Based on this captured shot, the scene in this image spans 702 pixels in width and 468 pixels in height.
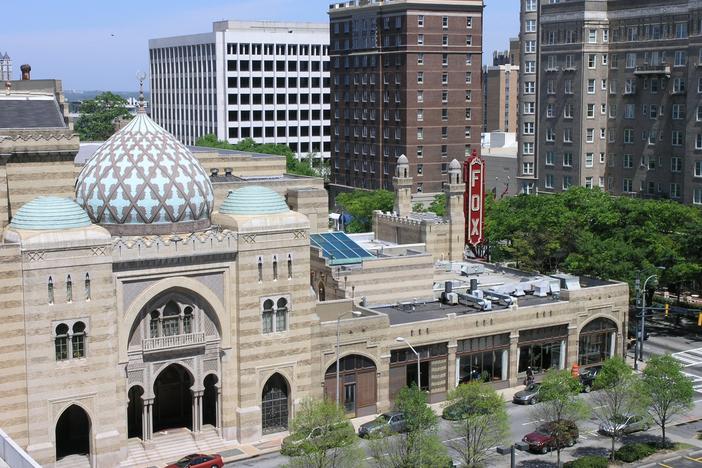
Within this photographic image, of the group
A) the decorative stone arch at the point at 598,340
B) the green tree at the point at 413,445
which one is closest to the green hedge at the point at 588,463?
the green tree at the point at 413,445

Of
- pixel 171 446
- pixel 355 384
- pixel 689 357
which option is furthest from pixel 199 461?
pixel 689 357

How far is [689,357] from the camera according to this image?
7681 cm

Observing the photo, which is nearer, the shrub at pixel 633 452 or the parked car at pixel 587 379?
the shrub at pixel 633 452

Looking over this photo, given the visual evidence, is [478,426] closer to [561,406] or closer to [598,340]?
[561,406]

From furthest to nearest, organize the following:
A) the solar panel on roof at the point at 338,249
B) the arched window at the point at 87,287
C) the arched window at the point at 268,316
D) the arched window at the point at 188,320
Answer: the solar panel on roof at the point at 338,249, the arched window at the point at 268,316, the arched window at the point at 188,320, the arched window at the point at 87,287

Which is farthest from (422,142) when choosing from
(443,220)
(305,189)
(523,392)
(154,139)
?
(154,139)

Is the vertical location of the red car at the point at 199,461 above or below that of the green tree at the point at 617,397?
below

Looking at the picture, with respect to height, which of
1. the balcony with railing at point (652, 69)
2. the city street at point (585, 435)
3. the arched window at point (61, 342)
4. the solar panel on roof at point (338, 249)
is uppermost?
the balcony with railing at point (652, 69)

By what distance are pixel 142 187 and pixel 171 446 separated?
14.3 meters

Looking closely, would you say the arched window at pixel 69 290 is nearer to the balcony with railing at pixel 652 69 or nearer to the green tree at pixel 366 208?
the green tree at pixel 366 208

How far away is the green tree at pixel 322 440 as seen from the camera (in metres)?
46.4

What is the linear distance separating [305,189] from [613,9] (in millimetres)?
55540

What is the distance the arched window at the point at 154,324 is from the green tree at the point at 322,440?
9921 millimetres

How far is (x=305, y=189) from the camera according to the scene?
73.0 meters
